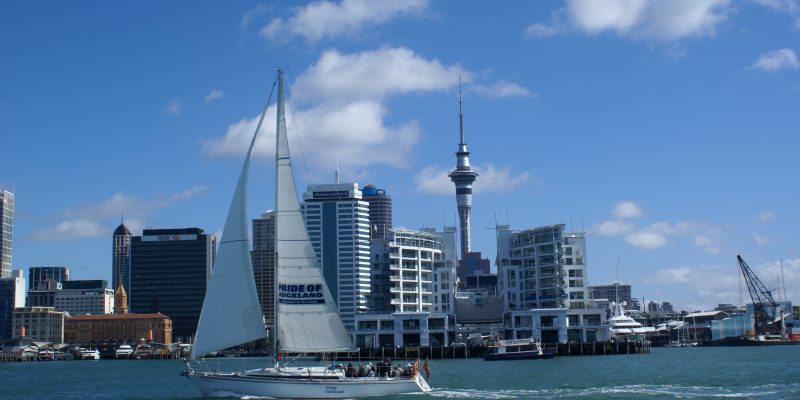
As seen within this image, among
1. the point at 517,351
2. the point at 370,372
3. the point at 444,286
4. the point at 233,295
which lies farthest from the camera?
the point at 444,286

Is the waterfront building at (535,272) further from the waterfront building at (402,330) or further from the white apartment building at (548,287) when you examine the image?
the waterfront building at (402,330)

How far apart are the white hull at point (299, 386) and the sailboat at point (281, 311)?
0.18 feet

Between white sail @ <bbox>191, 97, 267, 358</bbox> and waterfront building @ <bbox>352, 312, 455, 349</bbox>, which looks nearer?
white sail @ <bbox>191, 97, 267, 358</bbox>

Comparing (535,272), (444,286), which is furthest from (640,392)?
(444,286)

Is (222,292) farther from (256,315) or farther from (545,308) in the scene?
(545,308)

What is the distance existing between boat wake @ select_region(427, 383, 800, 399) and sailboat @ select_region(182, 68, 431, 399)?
20.2ft

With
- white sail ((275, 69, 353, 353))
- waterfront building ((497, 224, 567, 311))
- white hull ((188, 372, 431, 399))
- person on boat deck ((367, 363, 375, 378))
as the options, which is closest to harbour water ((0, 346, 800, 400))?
white hull ((188, 372, 431, 399))

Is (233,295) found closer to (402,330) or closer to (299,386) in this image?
(299,386)

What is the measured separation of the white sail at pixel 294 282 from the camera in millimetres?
51375

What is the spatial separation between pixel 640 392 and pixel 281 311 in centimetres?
2278

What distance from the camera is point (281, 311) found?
51.5 m

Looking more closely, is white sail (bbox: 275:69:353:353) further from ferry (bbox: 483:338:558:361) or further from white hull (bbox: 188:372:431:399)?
ferry (bbox: 483:338:558:361)

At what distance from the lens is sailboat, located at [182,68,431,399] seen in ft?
166

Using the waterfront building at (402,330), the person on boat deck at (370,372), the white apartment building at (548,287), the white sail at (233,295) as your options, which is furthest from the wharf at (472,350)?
the white sail at (233,295)
